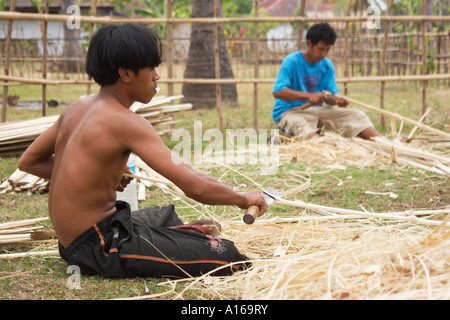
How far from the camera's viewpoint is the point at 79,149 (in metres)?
2.26

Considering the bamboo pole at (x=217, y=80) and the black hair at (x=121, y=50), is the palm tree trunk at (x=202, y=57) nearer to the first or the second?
the bamboo pole at (x=217, y=80)

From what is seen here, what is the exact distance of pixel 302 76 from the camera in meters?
6.08

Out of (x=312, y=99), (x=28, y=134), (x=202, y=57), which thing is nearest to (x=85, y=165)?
(x=28, y=134)

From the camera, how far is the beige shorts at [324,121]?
5812 mm

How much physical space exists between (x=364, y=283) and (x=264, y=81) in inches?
190

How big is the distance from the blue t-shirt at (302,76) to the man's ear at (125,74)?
3.85 m

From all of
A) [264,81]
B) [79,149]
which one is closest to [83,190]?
[79,149]

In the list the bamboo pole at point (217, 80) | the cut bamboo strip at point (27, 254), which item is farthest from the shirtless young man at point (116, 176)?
the bamboo pole at point (217, 80)

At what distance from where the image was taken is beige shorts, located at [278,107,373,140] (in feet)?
19.1

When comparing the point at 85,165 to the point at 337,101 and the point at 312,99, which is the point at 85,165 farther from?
the point at 337,101

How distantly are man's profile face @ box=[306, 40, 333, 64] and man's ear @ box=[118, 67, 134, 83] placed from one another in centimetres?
381

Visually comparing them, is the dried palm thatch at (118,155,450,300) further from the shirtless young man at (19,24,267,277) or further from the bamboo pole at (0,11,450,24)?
the bamboo pole at (0,11,450,24)

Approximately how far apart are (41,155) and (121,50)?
0.76 metres
